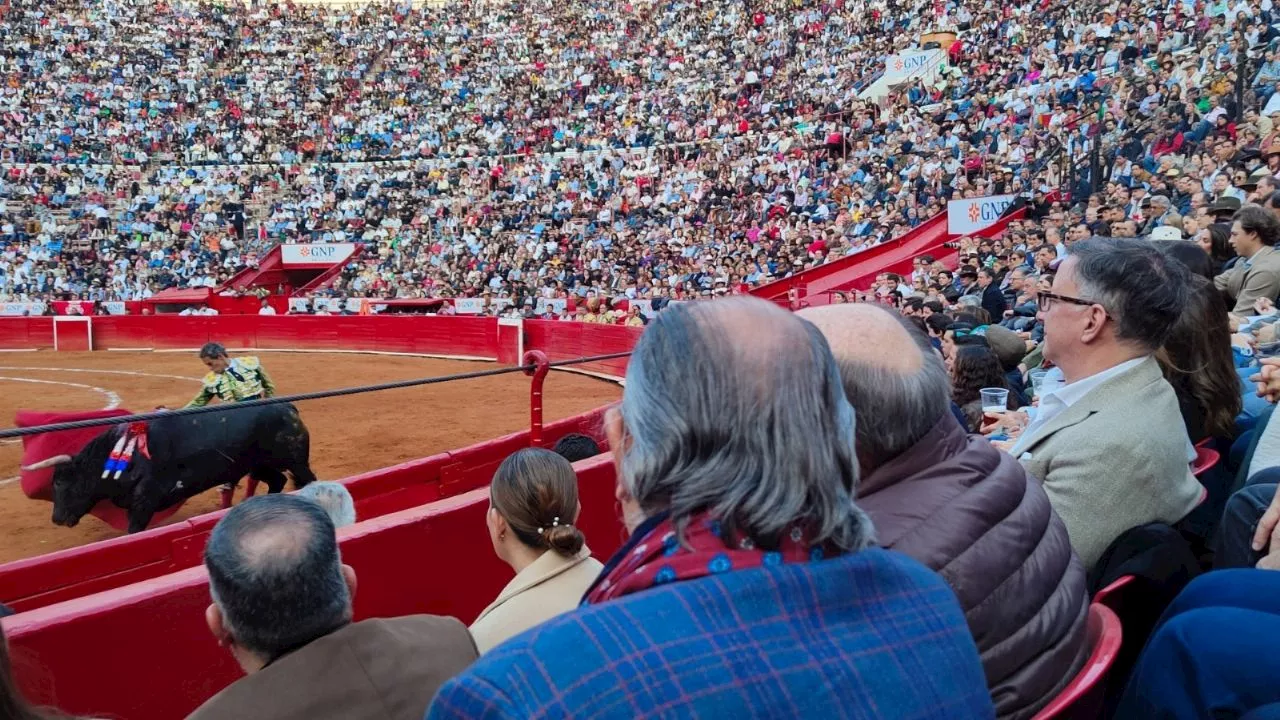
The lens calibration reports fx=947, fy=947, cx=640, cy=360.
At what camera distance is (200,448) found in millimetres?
6836

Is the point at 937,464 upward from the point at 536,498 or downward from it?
upward

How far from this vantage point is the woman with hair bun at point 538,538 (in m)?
2.49

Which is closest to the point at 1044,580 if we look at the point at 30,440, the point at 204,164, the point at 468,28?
the point at 30,440

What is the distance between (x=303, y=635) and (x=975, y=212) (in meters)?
16.1

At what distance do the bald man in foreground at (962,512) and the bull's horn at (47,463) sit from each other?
630 cm

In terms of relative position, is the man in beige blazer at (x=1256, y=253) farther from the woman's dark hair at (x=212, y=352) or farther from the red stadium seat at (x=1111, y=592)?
the woman's dark hair at (x=212, y=352)

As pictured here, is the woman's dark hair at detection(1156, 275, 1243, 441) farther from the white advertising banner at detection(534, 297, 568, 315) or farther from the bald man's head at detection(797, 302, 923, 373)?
the white advertising banner at detection(534, 297, 568, 315)

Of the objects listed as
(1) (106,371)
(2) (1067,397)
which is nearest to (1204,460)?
(2) (1067,397)

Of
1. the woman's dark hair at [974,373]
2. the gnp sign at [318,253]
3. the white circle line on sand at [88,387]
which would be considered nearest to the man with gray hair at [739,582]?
the woman's dark hair at [974,373]

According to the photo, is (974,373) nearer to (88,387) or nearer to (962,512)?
(962,512)

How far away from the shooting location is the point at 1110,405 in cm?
232

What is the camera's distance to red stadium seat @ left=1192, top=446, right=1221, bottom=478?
269 centimetres

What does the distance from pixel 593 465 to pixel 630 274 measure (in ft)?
56.6

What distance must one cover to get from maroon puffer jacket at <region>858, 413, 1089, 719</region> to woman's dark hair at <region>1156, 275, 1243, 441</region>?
144 centimetres
